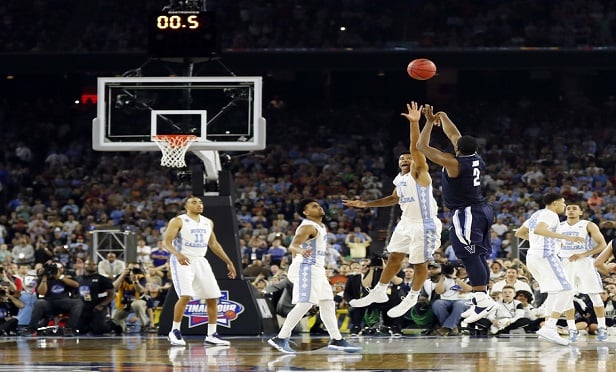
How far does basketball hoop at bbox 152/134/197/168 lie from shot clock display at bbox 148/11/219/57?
1546mm

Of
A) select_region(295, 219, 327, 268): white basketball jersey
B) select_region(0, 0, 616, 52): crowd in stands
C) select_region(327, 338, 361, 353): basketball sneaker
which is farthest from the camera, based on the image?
select_region(0, 0, 616, 52): crowd in stands

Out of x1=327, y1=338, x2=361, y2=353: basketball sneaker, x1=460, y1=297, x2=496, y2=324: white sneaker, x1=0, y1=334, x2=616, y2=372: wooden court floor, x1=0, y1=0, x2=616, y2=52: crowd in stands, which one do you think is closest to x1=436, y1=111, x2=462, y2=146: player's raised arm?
x1=460, y1=297, x2=496, y2=324: white sneaker

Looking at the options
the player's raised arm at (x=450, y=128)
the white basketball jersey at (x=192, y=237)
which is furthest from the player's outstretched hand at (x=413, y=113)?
the white basketball jersey at (x=192, y=237)

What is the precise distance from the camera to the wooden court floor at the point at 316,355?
1226 cm

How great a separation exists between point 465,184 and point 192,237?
5063 mm

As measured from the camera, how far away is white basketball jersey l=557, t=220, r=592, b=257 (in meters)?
16.7

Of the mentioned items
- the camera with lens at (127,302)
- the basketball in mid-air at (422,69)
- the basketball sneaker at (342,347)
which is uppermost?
the basketball in mid-air at (422,69)

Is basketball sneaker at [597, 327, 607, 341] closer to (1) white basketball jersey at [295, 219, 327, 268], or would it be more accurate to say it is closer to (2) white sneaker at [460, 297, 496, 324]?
(2) white sneaker at [460, 297, 496, 324]

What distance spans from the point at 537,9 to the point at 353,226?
351 inches

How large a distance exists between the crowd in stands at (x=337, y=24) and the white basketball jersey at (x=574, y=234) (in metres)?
14.0

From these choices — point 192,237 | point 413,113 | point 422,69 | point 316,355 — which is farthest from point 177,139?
point 413,113

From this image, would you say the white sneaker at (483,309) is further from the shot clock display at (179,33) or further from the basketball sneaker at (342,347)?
the shot clock display at (179,33)

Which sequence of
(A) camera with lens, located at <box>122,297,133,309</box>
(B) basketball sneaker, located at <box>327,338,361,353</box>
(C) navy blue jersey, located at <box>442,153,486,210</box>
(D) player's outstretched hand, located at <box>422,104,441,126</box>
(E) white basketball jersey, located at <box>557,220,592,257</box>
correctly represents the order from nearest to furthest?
(D) player's outstretched hand, located at <box>422,104,441,126</box> < (C) navy blue jersey, located at <box>442,153,486,210</box> < (B) basketball sneaker, located at <box>327,338,361,353</box> < (E) white basketball jersey, located at <box>557,220,592,257</box> < (A) camera with lens, located at <box>122,297,133,309</box>

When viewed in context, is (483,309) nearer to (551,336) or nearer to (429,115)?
(429,115)
